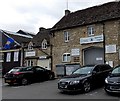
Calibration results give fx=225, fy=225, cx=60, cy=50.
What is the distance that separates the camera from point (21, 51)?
3250 cm

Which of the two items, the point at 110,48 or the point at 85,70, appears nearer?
the point at 85,70

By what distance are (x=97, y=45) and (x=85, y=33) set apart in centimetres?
216

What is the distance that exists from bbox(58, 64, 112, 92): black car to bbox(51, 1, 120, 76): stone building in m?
7.70

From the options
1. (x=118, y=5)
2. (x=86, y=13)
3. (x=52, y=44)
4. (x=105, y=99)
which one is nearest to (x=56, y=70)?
(x=52, y=44)

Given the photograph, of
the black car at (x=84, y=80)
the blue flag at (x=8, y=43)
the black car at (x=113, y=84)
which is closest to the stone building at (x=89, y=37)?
the black car at (x=84, y=80)

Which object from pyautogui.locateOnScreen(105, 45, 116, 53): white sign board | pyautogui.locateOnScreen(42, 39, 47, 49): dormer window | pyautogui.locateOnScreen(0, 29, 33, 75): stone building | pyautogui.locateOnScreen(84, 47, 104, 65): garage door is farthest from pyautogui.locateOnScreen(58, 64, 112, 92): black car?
pyautogui.locateOnScreen(0, 29, 33, 75): stone building

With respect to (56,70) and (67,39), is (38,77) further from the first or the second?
(67,39)

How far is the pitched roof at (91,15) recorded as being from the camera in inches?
932

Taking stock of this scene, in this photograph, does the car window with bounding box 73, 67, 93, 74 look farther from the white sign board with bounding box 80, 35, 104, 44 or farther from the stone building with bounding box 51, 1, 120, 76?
the white sign board with bounding box 80, 35, 104, 44

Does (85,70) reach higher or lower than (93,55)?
lower

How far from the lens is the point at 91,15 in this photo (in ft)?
85.3

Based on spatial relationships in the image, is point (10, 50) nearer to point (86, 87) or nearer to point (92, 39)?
point (92, 39)

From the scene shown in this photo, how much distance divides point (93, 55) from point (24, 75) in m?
8.40

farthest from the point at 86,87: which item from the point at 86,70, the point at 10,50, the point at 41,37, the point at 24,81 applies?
the point at 10,50
